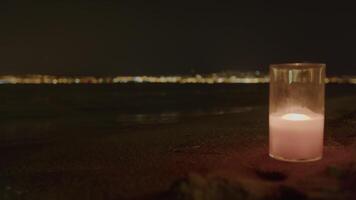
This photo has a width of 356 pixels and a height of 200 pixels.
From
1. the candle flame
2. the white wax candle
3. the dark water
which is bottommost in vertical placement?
the dark water

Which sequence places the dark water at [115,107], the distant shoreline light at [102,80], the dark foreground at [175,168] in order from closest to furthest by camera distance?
the dark foreground at [175,168], the dark water at [115,107], the distant shoreline light at [102,80]

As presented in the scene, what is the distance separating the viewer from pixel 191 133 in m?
8.98

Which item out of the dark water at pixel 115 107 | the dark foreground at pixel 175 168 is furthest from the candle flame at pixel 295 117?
the dark water at pixel 115 107

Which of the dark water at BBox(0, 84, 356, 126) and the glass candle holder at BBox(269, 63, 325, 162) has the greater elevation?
the glass candle holder at BBox(269, 63, 325, 162)

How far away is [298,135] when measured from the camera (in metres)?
5.46

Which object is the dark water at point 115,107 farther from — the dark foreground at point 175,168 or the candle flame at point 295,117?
the candle flame at point 295,117

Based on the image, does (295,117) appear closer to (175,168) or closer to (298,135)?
(298,135)

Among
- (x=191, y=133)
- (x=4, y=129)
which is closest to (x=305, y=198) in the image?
(x=191, y=133)

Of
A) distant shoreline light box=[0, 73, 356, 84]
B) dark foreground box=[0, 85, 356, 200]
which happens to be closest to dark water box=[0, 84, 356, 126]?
dark foreground box=[0, 85, 356, 200]

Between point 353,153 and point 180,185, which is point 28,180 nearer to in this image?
point 180,185

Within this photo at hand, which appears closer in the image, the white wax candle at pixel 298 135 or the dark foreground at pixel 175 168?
the dark foreground at pixel 175 168

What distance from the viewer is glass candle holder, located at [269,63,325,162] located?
18.0 feet

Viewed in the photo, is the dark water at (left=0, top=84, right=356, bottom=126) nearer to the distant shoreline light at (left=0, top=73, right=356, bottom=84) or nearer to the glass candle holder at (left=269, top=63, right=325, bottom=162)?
the glass candle holder at (left=269, top=63, right=325, bottom=162)

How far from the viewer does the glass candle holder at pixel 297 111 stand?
18.0 feet
